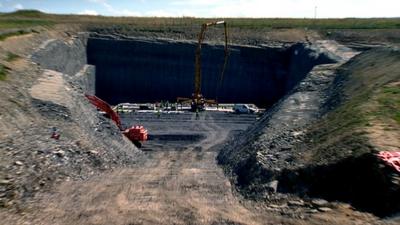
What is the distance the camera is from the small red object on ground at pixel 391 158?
14.3 m

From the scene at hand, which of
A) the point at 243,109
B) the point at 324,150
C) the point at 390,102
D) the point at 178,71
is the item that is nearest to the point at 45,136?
the point at 324,150

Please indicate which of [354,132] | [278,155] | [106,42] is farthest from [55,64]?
[354,132]

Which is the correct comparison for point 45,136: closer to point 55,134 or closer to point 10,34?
point 55,134

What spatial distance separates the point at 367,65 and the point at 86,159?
18547 mm

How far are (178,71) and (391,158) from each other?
47053 millimetres

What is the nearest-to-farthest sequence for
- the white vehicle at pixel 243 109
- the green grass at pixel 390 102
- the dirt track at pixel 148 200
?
the dirt track at pixel 148 200 < the green grass at pixel 390 102 < the white vehicle at pixel 243 109

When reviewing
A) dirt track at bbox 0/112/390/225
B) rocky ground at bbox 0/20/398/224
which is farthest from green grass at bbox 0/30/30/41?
dirt track at bbox 0/112/390/225

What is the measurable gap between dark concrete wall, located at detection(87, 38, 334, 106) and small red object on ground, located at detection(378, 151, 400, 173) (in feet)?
144

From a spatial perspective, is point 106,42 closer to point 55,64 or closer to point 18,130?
point 55,64

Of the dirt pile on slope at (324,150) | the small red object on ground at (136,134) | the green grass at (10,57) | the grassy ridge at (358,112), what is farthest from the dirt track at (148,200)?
the green grass at (10,57)

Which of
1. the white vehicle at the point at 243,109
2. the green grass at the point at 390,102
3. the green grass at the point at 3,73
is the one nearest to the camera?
the green grass at the point at 390,102

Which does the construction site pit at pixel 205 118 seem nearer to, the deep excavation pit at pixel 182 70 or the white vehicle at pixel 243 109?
the deep excavation pit at pixel 182 70

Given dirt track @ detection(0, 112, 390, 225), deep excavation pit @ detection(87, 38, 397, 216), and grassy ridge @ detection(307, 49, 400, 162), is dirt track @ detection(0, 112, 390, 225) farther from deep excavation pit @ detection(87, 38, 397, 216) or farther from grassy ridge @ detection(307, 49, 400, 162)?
deep excavation pit @ detection(87, 38, 397, 216)

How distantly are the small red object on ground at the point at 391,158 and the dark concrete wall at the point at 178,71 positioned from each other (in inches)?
1730
